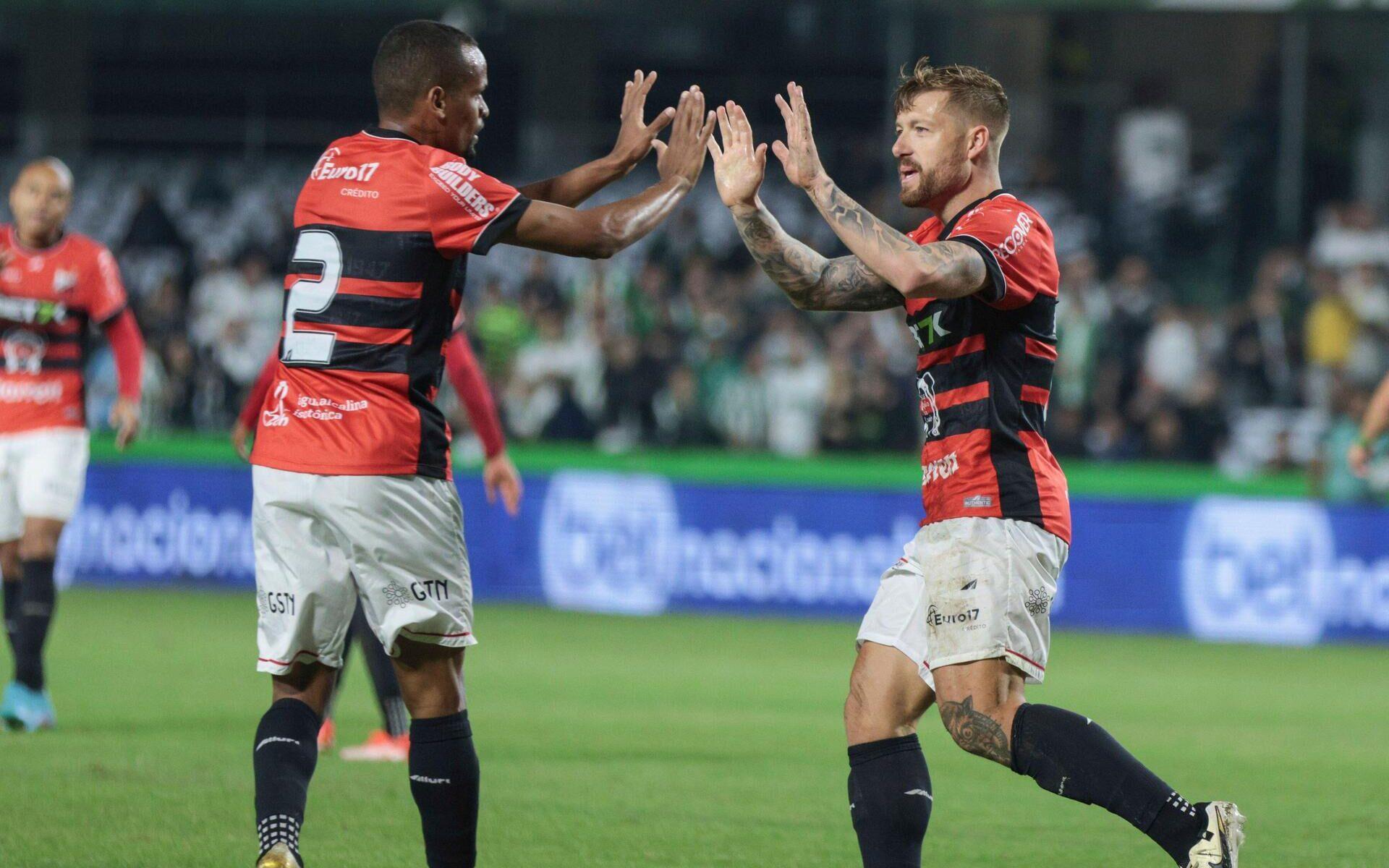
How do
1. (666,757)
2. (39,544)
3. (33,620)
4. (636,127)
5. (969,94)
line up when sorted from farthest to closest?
(39,544) → (33,620) → (666,757) → (636,127) → (969,94)

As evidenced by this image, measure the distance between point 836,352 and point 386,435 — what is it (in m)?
12.7

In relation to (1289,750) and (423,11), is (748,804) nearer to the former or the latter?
(1289,750)

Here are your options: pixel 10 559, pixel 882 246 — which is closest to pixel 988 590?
pixel 882 246

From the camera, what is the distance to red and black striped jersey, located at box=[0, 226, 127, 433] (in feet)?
29.2

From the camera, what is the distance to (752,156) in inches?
205

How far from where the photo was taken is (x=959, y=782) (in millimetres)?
8000

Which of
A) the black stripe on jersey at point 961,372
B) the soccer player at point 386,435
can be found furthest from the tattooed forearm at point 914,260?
the soccer player at point 386,435

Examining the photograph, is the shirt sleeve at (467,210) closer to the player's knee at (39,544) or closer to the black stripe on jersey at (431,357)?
the black stripe on jersey at (431,357)

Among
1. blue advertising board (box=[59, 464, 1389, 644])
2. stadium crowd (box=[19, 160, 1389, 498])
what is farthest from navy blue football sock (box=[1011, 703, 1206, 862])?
stadium crowd (box=[19, 160, 1389, 498])

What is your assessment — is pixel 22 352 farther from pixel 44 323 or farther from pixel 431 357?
pixel 431 357

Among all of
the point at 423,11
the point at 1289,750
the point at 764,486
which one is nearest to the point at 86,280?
the point at 1289,750

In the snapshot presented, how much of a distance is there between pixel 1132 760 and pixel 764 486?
1032 cm

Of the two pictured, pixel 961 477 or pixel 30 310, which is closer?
pixel 961 477

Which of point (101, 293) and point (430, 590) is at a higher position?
point (101, 293)
